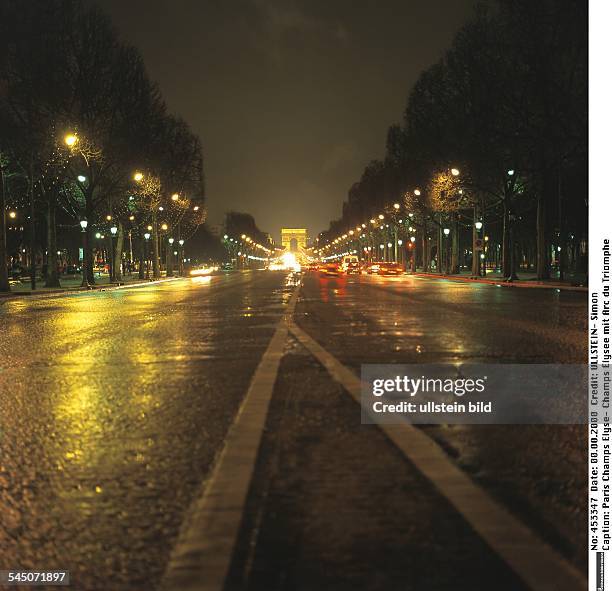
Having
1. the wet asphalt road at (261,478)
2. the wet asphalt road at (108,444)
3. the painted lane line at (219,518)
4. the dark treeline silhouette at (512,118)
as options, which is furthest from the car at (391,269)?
the painted lane line at (219,518)

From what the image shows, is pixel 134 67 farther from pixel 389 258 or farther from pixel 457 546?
pixel 389 258

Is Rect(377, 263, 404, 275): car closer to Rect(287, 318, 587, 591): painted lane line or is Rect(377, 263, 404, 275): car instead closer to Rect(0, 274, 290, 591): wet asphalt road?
Rect(0, 274, 290, 591): wet asphalt road

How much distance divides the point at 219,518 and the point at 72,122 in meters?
52.8

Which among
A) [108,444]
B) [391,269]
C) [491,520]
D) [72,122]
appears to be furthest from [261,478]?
[391,269]

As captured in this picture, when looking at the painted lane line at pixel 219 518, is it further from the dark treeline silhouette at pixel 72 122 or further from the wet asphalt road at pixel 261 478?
the dark treeline silhouette at pixel 72 122

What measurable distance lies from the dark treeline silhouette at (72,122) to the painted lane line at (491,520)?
40.6 metres

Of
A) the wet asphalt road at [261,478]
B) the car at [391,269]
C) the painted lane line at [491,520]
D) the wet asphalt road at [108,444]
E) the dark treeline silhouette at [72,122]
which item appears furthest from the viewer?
the car at [391,269]

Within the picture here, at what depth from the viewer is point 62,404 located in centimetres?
925

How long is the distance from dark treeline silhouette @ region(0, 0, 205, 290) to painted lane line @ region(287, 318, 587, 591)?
40.6 m

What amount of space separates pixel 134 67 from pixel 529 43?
29.1 m

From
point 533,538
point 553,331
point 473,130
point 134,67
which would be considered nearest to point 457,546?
point 533,538

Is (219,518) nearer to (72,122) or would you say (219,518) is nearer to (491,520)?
(491,520)

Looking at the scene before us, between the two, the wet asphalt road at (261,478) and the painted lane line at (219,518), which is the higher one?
the painted lane line at (219,518)

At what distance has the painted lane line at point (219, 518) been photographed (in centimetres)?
411
